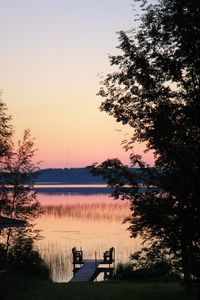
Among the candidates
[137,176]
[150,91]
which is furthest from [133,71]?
[137,176]

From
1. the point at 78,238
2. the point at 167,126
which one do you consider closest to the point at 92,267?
the point at 78,238

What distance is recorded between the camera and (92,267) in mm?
42594

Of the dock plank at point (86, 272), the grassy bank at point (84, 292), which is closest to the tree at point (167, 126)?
the grassy bank at point (84, 292)

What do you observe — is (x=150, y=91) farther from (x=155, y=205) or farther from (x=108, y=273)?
(x=108, y=273)

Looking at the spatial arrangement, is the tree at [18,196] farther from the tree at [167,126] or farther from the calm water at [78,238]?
the tree at [167,126]

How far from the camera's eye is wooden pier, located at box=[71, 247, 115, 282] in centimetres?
3988

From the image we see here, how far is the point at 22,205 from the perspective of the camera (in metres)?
35.4

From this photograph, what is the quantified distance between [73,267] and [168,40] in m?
32.4

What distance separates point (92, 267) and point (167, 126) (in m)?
30.6

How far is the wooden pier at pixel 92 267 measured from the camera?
39875 mm

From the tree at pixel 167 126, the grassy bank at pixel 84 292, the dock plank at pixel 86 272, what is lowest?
the dock plank at pixel 86 272

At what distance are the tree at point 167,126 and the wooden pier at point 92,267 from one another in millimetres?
25440

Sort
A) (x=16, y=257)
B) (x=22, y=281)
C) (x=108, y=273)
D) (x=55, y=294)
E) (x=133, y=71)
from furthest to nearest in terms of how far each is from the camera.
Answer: (x=108, y=273)
(x=16, y=257)
(x=22, y=281)
(x=55, y=294)
(x=133, y=71)

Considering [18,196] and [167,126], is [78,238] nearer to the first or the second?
[18,196]
